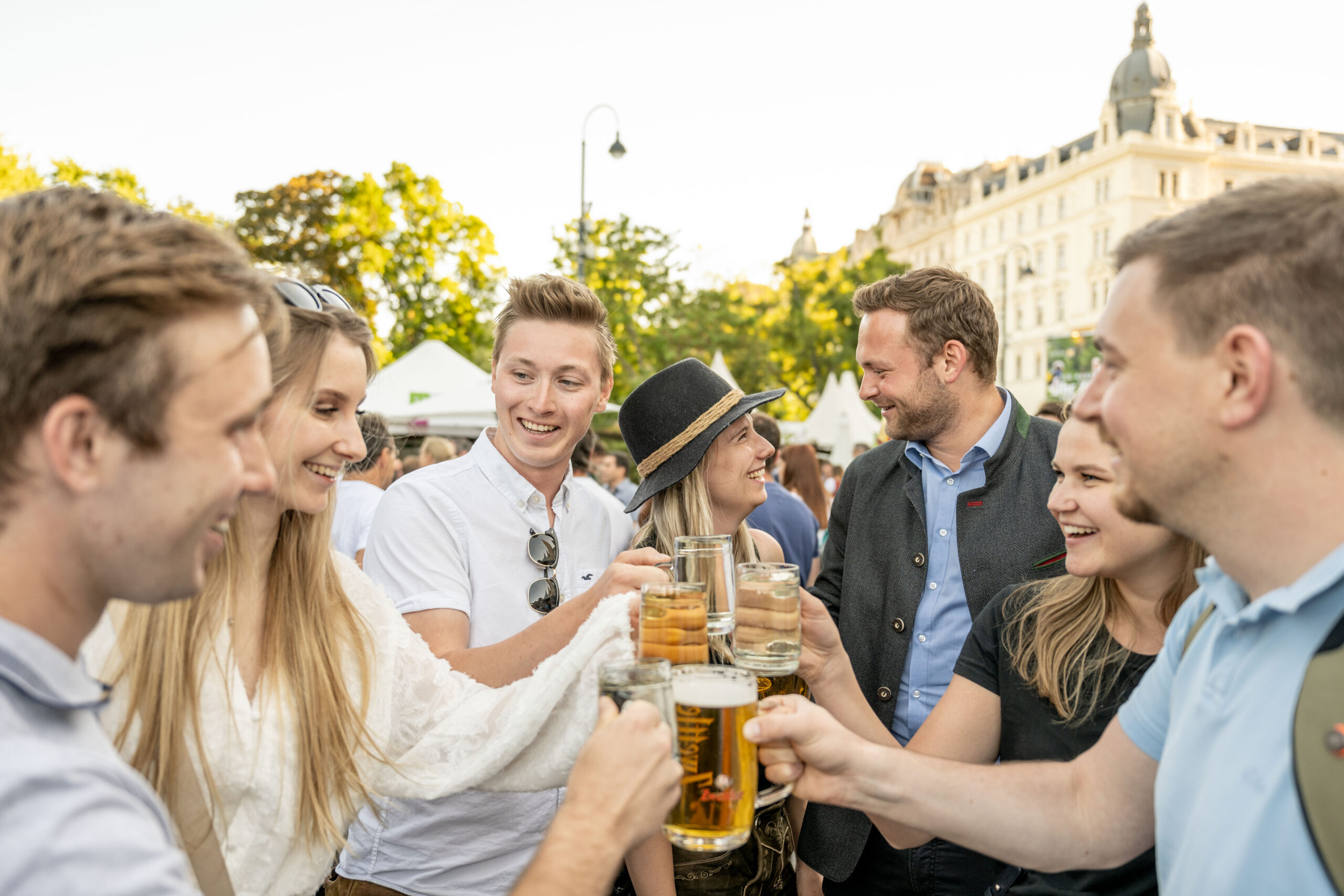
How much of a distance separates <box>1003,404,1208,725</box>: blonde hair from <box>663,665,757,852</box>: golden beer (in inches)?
41.5

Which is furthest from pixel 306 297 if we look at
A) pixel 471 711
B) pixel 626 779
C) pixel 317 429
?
pixel 626 779

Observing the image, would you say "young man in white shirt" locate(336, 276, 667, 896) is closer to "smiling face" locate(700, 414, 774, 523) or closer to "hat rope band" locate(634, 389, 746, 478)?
"hat rope band" locate(634, 389, 746, 478)

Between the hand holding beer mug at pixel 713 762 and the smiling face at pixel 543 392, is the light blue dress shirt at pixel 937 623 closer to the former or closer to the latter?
the smiling face at pixel 543 392

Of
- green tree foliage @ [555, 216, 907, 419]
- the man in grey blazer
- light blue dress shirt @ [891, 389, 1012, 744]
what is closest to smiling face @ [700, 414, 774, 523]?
the man in grey blazer

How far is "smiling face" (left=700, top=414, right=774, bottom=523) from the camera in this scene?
368cm

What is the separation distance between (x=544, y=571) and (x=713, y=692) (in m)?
1.49

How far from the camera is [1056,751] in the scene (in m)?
2.44

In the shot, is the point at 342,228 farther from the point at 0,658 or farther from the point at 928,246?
the point at 928,246

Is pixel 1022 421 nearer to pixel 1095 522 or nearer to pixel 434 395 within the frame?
pixel 1095 522

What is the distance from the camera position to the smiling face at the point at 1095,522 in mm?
2393

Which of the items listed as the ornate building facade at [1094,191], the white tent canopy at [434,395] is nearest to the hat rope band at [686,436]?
the white tent canopy at [434,395]

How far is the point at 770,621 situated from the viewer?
2041 millimetres

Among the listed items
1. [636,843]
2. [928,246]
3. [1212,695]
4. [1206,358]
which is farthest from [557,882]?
[928,246]

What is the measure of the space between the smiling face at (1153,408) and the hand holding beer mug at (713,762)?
79cm
